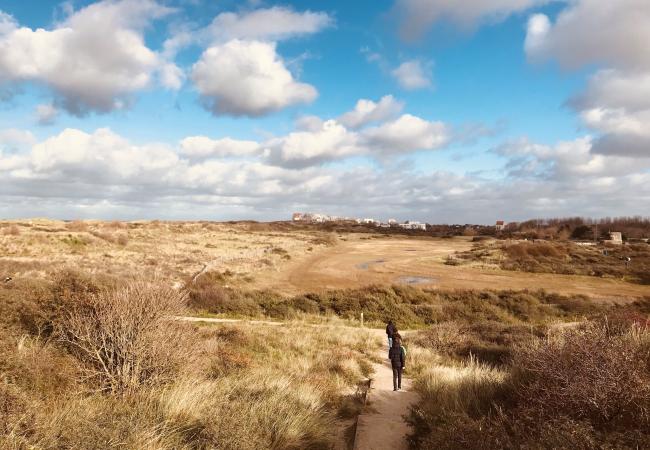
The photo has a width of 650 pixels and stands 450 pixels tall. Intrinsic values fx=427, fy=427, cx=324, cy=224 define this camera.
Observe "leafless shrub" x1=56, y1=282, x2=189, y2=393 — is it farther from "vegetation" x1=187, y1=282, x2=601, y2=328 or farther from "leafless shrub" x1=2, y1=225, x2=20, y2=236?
"leafless shrub" x1=2, y1=225, x2=20, y2=236

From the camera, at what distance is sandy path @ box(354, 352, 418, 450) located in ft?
26.8

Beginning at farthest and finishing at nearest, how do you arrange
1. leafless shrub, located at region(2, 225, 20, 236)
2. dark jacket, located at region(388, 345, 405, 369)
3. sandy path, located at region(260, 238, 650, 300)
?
leafless shrub, located at region(2, 225, 20, 236) < sandy path, located at region(260, 238, 650, 300) < dark jacket, located at region(388, 345, 405, 369)

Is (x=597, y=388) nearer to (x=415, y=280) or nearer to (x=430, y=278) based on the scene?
(x=415, y=280)

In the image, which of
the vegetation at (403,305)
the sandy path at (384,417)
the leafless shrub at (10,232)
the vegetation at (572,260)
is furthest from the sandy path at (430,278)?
the leafless shrub at (10,232)

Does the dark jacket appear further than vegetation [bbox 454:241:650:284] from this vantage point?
No

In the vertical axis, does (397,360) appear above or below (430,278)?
above

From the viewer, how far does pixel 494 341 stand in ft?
59.6

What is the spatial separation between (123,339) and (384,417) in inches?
231

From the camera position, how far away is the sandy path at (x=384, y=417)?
816 centimetres

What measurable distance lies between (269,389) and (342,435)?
5.63ft

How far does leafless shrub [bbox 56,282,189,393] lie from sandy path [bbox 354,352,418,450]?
4.25m

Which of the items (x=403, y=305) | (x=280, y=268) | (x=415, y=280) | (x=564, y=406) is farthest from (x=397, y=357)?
(x=280, y=268)

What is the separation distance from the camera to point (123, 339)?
8.52 m

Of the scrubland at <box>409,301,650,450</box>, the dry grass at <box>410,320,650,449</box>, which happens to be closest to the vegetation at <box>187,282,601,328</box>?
the scrubland at <box>409,301,650,450</box>
